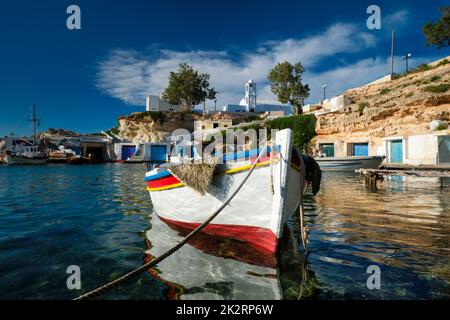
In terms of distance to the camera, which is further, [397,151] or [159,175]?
[397,151]

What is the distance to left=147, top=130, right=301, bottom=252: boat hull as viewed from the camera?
476cm

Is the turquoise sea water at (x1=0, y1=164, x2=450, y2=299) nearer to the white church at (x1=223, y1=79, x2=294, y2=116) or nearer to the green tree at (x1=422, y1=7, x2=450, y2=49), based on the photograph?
the green tree at (x1=422, y1=7, x2=450, y2=49)

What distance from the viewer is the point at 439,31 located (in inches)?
1452

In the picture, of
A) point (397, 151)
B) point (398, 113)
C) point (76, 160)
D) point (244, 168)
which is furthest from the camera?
point (76, 160)

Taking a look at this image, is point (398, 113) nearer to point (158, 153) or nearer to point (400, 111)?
point (400, 111)

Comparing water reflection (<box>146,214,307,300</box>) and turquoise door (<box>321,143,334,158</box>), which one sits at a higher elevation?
turquoise door (<box>321,143,334,158</box>)

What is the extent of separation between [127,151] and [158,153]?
22.3 feet

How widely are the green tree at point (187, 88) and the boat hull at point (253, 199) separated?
66.9 meters

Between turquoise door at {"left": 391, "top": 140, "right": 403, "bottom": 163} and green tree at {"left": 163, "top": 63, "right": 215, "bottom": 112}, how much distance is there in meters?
52.9

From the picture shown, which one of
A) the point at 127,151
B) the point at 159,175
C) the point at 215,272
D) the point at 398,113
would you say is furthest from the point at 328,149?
the point at 127,151

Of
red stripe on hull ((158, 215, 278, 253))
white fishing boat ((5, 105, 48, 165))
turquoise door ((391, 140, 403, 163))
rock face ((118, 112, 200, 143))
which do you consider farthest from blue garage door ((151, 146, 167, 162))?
red stripe on hull ((158, 215, 278, 253))

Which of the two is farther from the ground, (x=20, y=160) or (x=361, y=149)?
(x=361, y=149)

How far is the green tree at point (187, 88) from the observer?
231 feet
